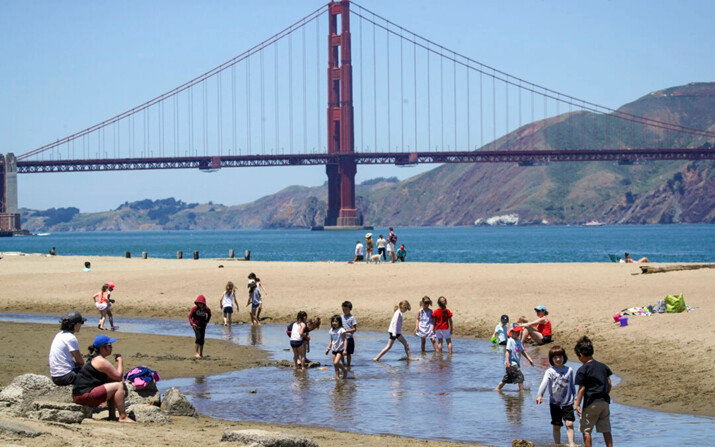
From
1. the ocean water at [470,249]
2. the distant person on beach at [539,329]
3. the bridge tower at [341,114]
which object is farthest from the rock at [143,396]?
the bridge tower at [341,114]

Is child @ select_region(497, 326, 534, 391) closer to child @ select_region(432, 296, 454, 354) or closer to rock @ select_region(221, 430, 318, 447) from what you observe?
child @ select_region(432, 296, 454, 354)

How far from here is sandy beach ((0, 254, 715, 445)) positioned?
48.9 feet

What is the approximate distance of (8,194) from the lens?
471 feet

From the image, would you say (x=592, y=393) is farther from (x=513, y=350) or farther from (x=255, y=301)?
(x=255, y=301)

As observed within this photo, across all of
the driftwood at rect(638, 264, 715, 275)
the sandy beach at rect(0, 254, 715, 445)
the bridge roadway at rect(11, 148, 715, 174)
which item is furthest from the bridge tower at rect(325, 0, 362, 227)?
the driftwood at rect(638, 264, 715, 275)

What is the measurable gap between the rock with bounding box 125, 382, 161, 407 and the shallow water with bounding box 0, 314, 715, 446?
0.72 meters

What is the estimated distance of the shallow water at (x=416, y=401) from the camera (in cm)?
1137

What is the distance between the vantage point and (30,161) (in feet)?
446

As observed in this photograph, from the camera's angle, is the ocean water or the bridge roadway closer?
the ocean water

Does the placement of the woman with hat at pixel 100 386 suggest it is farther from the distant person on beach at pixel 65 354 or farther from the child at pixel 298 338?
the child at pixel 298 338

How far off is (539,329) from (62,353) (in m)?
9.65

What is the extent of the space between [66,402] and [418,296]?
14.9m

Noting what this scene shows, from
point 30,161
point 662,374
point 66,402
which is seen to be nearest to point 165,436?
point 66,402

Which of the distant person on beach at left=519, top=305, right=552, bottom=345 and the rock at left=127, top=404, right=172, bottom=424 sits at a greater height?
the distant person on beach at left=519, top=305, right=552, bottom=345
